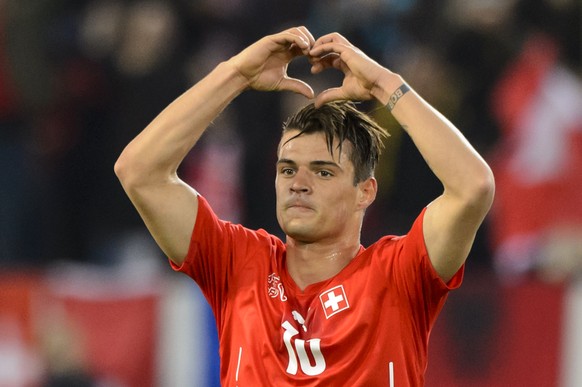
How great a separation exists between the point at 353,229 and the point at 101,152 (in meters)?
3.65

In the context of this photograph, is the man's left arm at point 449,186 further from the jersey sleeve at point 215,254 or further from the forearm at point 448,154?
the jersey sleeve at point 215,254

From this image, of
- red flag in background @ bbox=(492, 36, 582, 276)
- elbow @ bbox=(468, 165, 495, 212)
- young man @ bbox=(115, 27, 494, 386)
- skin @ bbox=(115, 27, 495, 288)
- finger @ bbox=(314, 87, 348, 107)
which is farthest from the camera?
red flag in background @ bbox=(492, 36, 582, 276)

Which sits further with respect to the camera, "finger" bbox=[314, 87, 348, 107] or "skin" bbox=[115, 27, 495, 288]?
"finger" bbox=[314, 87, 348, 107]

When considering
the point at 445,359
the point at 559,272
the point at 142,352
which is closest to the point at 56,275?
the point at 142,352

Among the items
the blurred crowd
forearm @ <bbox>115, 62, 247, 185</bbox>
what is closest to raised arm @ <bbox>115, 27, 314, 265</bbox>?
forearm @ <bbox>115, 62, 247, 185</bbox>

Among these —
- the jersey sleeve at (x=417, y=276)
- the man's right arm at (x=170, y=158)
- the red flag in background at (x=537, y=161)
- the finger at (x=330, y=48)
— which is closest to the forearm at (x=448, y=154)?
the jersey sleeve at (x=417, y=276)

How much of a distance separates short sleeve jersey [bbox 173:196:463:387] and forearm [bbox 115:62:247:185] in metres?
0.21

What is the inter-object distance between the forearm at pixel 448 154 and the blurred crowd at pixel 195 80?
3116 millimetres

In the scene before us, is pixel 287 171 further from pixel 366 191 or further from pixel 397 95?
pixel 397 95

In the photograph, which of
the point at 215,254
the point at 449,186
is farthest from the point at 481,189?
the point at 215,254

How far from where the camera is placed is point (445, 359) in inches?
253

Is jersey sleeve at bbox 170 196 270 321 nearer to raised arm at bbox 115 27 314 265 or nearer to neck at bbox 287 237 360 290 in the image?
raised arm at bbox 115 27 314 265

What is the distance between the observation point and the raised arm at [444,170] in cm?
390

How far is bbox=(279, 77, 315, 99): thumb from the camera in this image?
4.23 meters
